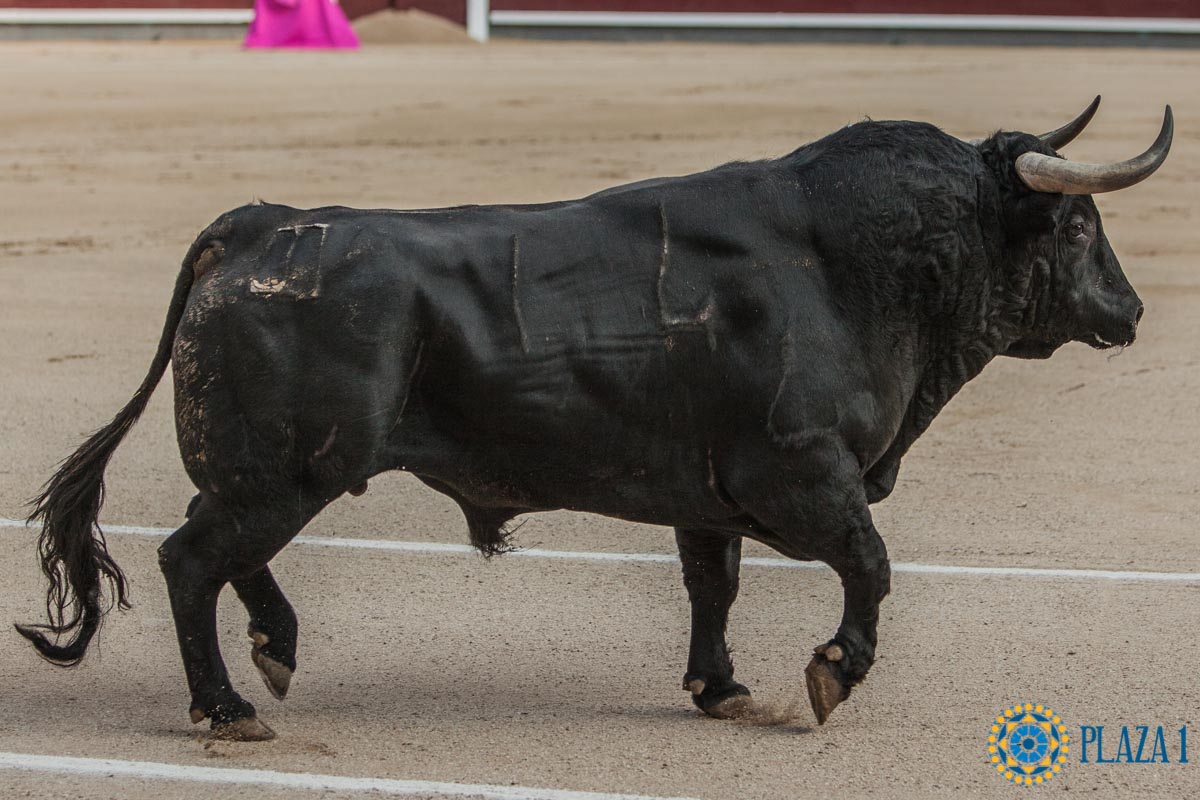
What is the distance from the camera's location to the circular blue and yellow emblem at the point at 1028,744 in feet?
11.4

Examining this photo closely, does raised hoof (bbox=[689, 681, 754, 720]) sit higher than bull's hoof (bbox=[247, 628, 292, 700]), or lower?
lower

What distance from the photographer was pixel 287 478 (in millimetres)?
3277

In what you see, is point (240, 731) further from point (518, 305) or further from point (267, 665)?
point (518, 305)

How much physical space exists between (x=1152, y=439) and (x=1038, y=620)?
2184 millimetres

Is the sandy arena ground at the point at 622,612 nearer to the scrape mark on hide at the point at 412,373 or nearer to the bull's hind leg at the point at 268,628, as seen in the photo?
the bull's hind leg at the point at 268,628

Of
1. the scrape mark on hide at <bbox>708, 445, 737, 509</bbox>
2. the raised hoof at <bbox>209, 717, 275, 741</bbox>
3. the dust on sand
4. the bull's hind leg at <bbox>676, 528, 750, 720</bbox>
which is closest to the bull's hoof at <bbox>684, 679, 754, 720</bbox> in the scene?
the bull's hind leg at <bbox>676, 528, 750, 720</bbox>

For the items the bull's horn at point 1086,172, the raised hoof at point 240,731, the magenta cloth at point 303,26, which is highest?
the bull's horn at point 1086,172

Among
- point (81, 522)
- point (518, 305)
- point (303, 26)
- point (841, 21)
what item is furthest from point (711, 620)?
point (841, 21)

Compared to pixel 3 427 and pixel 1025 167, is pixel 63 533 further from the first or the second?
pixel 3 427

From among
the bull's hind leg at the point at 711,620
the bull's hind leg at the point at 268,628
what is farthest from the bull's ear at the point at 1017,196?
the bull's hind leg at the point at 268,628

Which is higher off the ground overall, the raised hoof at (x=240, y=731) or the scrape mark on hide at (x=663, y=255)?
the scrape mark on hide at (x=663, y=255)

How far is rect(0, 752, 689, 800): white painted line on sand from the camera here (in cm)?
330

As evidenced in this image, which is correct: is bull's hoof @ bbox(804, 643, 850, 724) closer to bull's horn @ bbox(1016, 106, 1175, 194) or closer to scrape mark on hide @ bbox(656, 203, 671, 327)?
scrape mark on hide @ bbox(656, 203, 671, 327)

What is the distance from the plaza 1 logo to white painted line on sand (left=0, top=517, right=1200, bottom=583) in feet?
3.56
